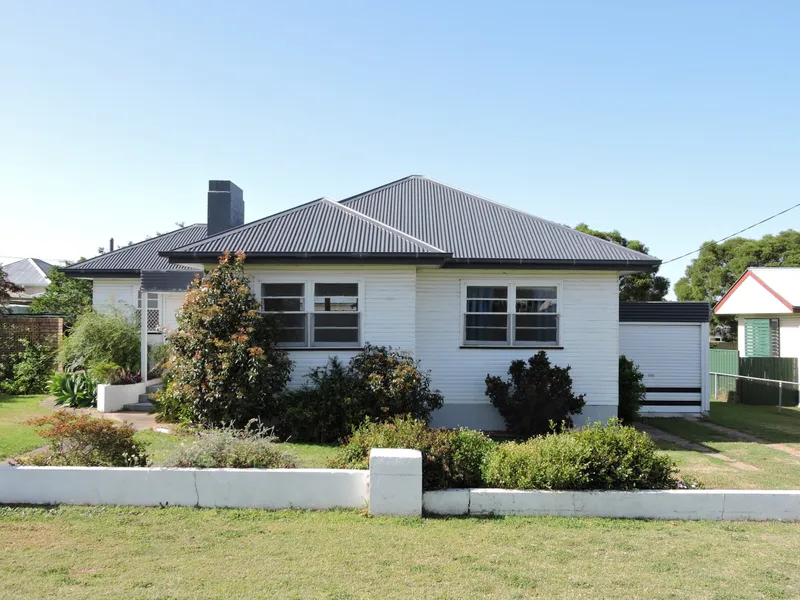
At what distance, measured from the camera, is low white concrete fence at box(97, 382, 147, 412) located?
14078 millimetres

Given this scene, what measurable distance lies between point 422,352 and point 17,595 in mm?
9087

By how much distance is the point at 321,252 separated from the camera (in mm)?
11828

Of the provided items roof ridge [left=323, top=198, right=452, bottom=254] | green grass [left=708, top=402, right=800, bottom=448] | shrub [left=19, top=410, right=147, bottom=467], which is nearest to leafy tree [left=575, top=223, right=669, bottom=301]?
green grass [left=708, top=402, right=800, bottom=448]

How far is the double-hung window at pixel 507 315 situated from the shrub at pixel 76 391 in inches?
340

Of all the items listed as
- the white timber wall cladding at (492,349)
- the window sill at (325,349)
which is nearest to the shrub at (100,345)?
the window sill at (325,349)

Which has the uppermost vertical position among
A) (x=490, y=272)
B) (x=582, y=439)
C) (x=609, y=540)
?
(x=490, y=272)

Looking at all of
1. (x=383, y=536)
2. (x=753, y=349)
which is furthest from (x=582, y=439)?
(x=753, y=349)

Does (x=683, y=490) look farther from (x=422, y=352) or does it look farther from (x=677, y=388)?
(x=677, y=388)

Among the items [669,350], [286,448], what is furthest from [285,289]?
[669,350]

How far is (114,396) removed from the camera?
1420 cm

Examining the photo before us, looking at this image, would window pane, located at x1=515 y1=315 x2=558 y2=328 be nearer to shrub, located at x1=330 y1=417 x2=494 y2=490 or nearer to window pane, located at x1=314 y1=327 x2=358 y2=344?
window pane, located at x1=314 y1=327 x2=358 y2=344

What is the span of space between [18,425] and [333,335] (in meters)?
5.93

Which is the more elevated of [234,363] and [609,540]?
[234,363]

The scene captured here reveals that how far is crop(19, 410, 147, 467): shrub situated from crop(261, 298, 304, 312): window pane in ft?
15.7
